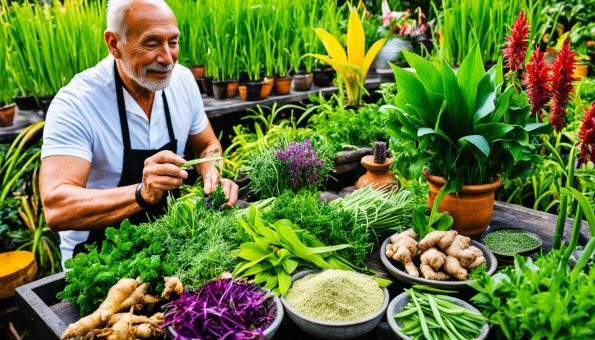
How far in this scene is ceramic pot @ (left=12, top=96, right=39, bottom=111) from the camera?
3.46 meters

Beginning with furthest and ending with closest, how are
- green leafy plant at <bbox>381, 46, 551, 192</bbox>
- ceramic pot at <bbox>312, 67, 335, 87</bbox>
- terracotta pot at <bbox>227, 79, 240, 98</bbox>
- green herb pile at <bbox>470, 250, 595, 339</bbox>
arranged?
1. ceramic pot at <bbox>312, 67, 335, 87</bbox>
2. terracotta pot at <bbox>227, 79, 240, 98</bbox>
3. green leafy plant at <bbox>381, 46, 551, 192</bbox>
4. green herb pile at <bbox>470, 250, 595, 339</bbox>

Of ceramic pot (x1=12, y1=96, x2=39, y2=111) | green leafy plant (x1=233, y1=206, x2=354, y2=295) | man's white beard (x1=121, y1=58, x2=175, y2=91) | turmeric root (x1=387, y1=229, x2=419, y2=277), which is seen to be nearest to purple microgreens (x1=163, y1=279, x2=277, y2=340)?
green leafy plant (x1=233, y1=206, x2=354, y2=295)

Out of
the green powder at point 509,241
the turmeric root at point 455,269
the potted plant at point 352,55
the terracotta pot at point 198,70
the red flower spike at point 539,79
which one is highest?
the red flower spike at point 539,79

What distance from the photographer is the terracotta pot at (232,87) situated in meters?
4.14

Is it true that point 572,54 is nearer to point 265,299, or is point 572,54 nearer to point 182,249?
point 265,299

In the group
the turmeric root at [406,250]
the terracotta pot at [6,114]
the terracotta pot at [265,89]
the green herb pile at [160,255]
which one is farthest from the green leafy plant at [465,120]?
the terracotta pot at [6,114]

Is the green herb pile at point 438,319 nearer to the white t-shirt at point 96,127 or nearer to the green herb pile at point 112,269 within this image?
the green herb pile at point 112,269

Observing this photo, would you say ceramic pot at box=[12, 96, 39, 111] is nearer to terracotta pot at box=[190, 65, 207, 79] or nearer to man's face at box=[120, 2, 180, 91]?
terracotta pot at box=[190, 65, 207, 79]

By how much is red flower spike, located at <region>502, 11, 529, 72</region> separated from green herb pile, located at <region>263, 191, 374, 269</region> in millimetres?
786

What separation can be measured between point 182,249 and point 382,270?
71 cm

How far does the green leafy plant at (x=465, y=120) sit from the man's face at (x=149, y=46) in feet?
3.85

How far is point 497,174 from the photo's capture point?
1839 millimetres

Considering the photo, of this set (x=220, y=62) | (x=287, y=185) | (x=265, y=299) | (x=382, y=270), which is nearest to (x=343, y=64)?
(x=220, y=62)

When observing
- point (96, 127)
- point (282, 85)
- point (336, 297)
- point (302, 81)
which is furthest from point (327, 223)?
point (302, 81)
